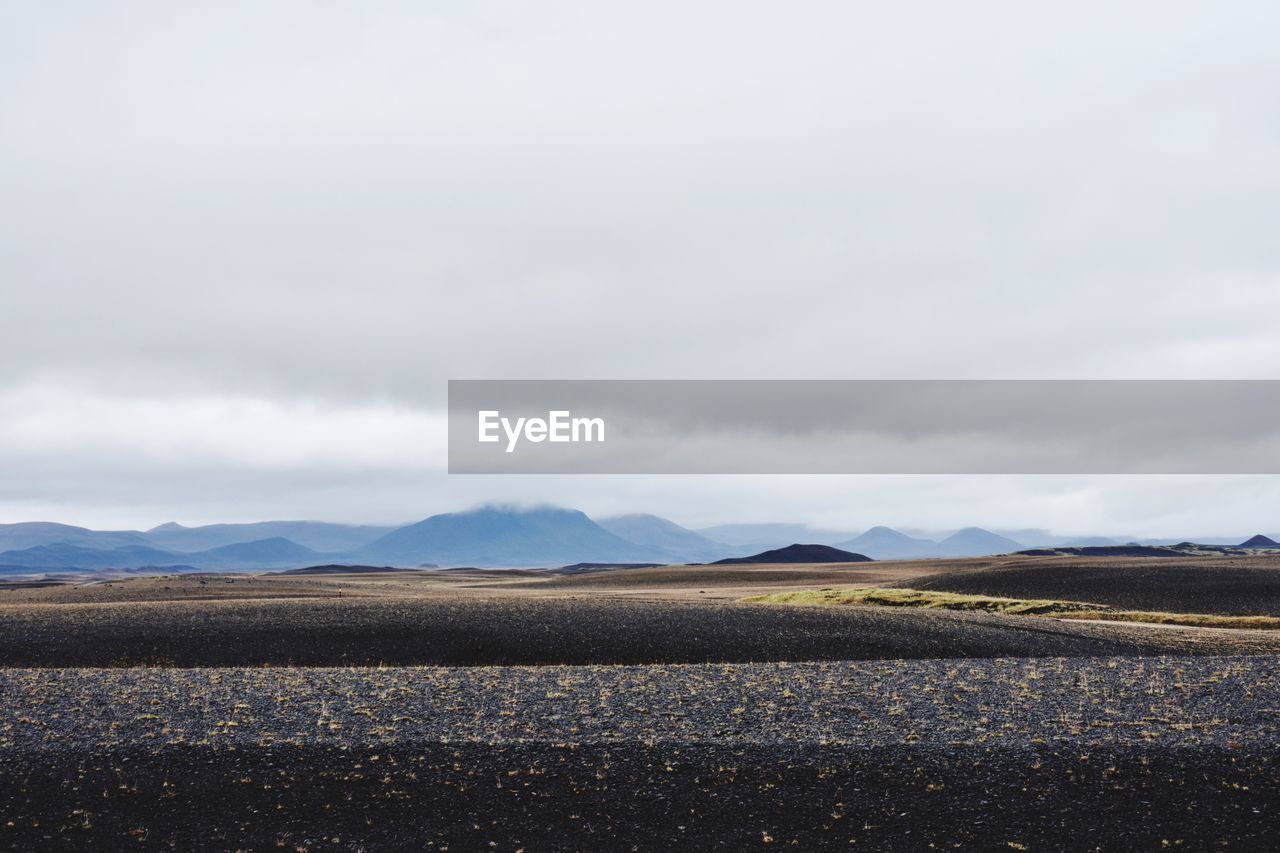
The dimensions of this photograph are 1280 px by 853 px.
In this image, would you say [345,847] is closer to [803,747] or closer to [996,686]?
[803,747]

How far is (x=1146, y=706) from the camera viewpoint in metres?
18.3

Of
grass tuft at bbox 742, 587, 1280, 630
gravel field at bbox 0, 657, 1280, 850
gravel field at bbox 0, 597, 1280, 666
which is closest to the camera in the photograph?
gravel field at bbox 0, 657, 1280, 850

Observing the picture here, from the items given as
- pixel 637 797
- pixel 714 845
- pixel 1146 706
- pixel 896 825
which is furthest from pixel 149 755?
pixel 1146 706

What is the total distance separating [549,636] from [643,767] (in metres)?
16.8

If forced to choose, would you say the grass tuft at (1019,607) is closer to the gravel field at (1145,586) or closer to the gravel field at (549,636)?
the gravel field at (1145,586)

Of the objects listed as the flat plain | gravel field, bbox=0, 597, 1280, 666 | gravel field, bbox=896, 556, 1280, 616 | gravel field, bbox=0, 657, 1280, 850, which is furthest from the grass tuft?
gravel field, bbox=0, 657, 1280, 850

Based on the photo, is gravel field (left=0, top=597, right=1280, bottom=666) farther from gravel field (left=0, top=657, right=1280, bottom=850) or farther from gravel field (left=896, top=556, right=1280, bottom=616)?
gravel field (left=896, top=556, right=1280, bottom=616)

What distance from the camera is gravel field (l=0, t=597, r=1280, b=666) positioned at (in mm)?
28094

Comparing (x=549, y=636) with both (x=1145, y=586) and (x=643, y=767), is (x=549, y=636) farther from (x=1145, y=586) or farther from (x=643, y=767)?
(x=1145, y=586)

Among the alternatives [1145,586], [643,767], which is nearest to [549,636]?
[643,767]

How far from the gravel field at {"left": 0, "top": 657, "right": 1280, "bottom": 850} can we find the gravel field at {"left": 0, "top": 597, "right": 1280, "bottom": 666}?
776cm

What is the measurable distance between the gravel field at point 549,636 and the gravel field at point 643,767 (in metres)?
7.76

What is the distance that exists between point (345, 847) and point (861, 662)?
1617cm

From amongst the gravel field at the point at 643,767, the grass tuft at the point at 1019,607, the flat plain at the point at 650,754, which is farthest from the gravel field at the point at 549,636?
the gravel field at the point at 643,767
